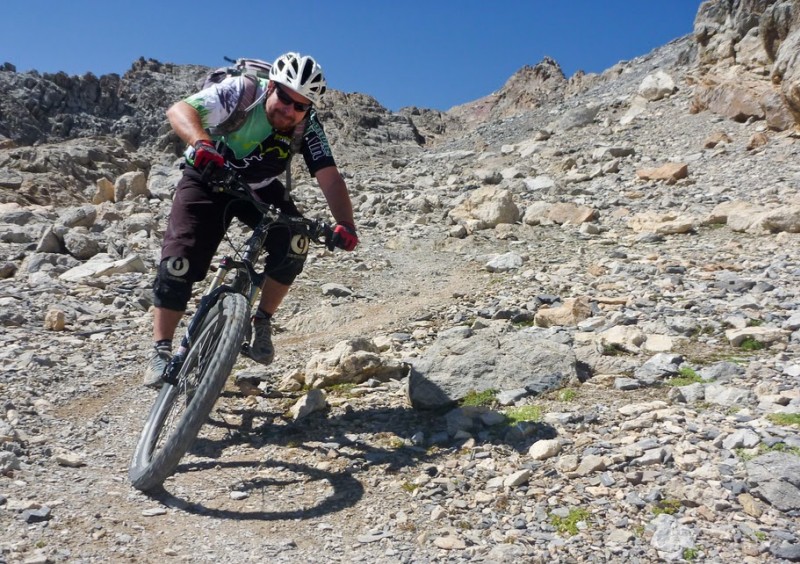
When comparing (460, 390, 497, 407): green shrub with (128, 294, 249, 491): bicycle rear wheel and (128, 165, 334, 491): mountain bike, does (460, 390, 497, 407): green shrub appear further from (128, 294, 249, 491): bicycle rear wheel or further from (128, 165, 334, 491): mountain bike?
(128, 294, 249, 491): bicycle rear wheel

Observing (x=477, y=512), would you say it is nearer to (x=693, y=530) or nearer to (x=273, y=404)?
(x=693, y=530)

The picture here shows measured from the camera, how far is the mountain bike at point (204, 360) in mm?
4168

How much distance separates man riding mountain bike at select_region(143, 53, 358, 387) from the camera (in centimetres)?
488

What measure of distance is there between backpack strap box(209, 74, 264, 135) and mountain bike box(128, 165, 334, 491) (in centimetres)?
A: 52

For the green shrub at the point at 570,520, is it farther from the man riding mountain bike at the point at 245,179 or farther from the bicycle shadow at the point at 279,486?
the man riding mountain bike at the point at 245,179

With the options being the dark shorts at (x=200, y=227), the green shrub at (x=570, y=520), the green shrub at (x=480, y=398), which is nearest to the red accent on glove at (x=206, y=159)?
the dark shorts at (x=200, y=227)

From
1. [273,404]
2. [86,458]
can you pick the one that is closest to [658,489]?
[273,404]

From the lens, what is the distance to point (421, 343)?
24.7ft

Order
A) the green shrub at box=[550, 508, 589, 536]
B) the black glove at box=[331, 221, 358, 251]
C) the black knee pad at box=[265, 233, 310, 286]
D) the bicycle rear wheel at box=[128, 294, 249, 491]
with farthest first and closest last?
1. the black knee pad at box=[265, 233, 310, 286]
2. the black glove at box=[331, 221, 358, 251]
3. the bicycle rear wheel at box=[128, 294, 249, 491]
4. the green shrub at box=[550, 508, 589, 536]

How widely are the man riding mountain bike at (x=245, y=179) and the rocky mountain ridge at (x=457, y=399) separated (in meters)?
0.99

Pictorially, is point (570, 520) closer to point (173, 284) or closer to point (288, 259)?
point (288, 259)

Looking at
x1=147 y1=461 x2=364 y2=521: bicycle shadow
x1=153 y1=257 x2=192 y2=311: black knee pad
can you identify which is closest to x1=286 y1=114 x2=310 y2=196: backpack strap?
x1=153 y1=257 x2=192 y2=311: black knee pad

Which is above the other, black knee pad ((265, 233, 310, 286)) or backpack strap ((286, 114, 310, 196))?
backpack strap ((286, 114, 310, 196))

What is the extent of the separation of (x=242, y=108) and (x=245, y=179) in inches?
20.2
